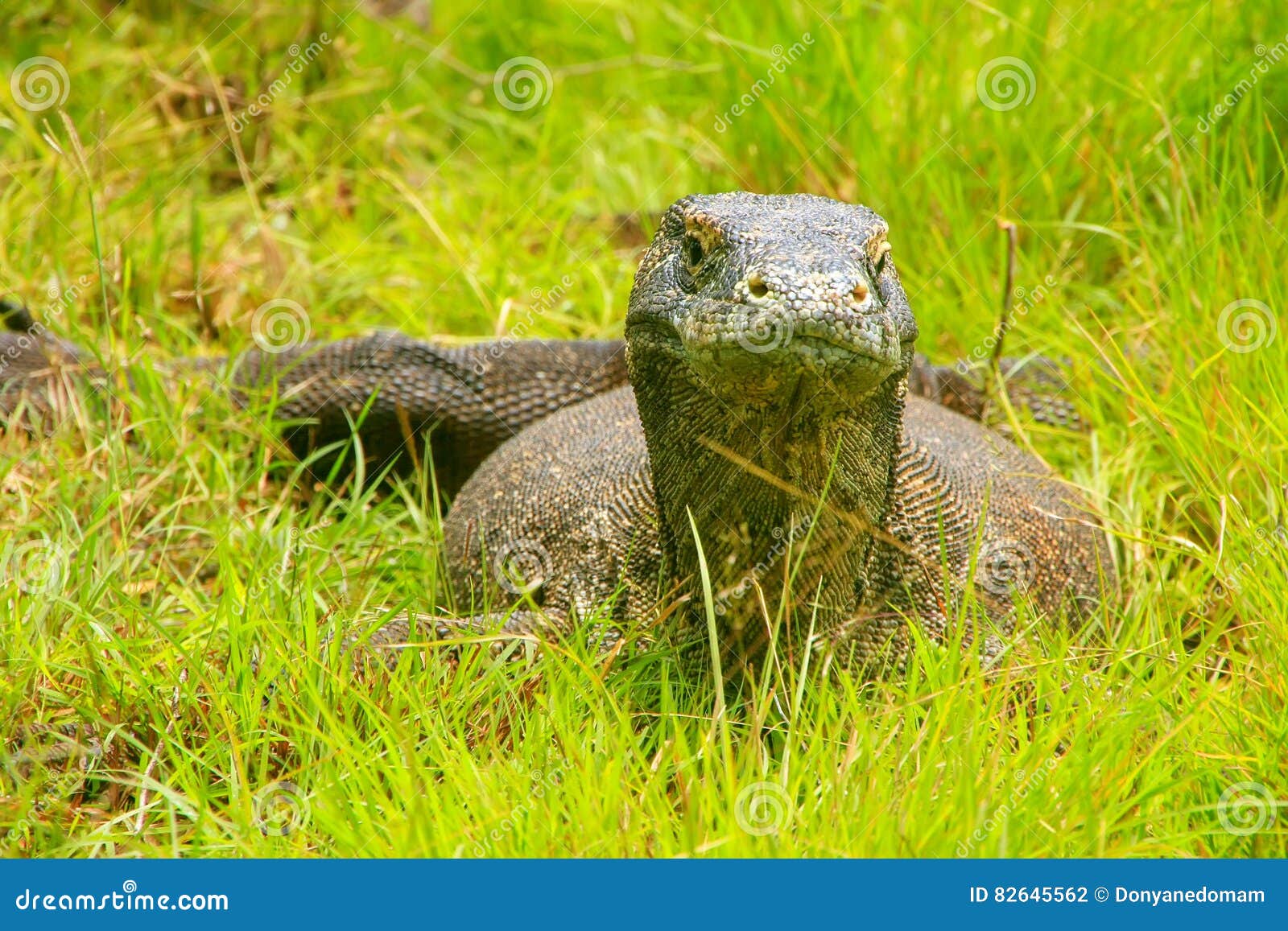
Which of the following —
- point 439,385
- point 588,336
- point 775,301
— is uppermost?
point 775,301

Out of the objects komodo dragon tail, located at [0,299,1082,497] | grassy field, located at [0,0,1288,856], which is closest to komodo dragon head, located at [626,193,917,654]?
grassy field, located at [0,0,1288,856]

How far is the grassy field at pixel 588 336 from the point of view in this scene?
3109mm

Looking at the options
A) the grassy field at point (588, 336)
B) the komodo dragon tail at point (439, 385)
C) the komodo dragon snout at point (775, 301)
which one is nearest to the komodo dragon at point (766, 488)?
the komodo dragon snout at point (775, 301)

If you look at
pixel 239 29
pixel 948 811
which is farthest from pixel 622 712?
pixel 239 29

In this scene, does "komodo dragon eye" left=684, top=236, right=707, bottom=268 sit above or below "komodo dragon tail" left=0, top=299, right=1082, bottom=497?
above

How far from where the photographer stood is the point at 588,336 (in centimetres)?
641

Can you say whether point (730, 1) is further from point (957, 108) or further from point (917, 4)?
point (957, 108)

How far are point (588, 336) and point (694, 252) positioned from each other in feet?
10.0

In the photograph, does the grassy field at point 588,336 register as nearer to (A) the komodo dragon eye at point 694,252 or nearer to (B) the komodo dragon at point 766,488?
(B) the komodo dragon at point 766,488

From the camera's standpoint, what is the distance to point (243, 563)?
445 centimetres

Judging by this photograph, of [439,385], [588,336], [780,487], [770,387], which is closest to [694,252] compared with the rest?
[770,387]

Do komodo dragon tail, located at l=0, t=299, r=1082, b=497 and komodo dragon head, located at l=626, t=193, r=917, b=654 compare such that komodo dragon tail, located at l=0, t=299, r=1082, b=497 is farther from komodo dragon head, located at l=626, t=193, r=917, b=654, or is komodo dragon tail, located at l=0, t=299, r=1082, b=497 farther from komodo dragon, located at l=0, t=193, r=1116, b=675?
komodo dragon head, located at l=626, t=193, r=917, b=654

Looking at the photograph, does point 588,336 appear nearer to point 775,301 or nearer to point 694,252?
point 694,252

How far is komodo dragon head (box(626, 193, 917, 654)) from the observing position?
2.96m
